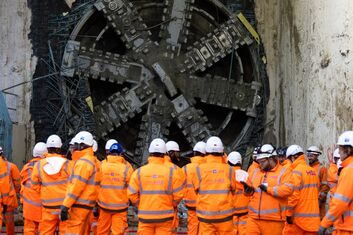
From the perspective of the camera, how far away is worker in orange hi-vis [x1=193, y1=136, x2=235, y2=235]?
7691 mm

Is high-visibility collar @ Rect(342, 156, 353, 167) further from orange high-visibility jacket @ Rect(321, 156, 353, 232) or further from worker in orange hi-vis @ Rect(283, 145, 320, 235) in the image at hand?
worker in orange hi-vis @ Rect(283, 145, 320, 235)

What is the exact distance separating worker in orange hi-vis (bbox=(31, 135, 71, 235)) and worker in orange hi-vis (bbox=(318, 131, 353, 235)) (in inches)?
130

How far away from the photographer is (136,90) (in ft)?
41.4

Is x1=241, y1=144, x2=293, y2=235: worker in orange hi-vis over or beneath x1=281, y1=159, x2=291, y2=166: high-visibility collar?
beneath

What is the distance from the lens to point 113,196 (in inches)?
344

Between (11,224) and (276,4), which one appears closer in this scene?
(11,224)

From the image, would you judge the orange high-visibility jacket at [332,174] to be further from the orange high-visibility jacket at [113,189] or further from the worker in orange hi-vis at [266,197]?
the orange high-visibility jacket at [113,189]

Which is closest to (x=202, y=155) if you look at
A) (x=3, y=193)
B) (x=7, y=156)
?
(x=3, y=193)

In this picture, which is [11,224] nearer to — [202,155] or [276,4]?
[202,155]

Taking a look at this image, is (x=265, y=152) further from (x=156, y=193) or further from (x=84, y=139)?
(x=84, y=139)

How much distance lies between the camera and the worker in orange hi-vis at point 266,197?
802 centimetres

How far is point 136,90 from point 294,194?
5.41 metres

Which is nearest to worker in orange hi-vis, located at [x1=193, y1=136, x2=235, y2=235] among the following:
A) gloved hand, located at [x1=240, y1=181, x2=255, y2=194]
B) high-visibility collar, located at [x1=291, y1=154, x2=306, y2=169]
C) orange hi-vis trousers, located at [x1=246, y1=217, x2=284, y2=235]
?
gloved hand, located at [x1=240, y1=181, x2=255, y2=194]

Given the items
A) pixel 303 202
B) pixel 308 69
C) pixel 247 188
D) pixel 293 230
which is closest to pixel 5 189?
pixel 247 188
